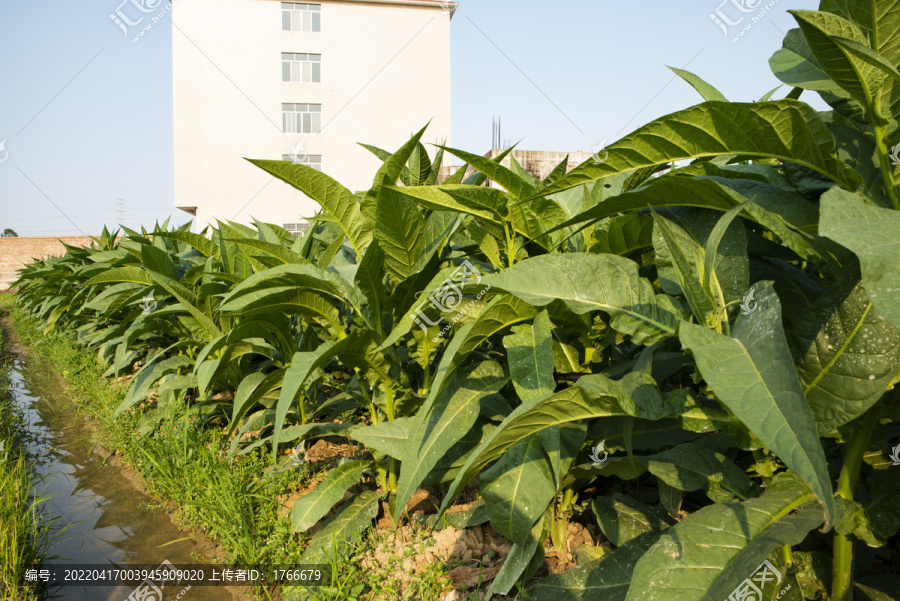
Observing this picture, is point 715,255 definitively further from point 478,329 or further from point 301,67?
point 301,67

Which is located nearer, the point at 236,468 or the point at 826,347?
Answer: the point at 826,347

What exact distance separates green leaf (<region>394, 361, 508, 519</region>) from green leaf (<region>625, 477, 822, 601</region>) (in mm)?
481

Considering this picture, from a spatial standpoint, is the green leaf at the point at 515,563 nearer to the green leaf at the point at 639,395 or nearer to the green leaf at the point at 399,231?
the green leaf at the point at 639,395

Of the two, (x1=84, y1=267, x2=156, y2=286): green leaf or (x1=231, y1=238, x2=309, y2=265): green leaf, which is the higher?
(x1=231, y1=238, x2=309, y2=265): green leaf

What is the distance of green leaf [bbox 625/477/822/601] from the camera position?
74cm

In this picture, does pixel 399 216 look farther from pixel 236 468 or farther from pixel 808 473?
pixel 236 468

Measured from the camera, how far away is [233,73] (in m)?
21.4

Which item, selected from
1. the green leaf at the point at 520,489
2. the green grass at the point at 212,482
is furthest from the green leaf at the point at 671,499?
the green grass at the point at 212,482

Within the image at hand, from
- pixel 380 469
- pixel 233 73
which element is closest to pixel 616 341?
pixel 380 469

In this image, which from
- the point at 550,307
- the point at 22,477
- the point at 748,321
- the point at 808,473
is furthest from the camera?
the point at 22,477

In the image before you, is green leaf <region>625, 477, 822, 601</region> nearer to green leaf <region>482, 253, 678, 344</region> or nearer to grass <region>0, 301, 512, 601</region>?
green leaf <region>482, 253, 678, 344</region>

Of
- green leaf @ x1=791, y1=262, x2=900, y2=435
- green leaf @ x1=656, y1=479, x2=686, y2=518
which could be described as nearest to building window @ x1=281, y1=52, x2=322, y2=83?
green leaf @ x1=656, y1=479, x2=686, y2=518

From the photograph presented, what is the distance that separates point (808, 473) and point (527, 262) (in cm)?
58

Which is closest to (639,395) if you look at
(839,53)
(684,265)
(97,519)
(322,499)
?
(684,265)
